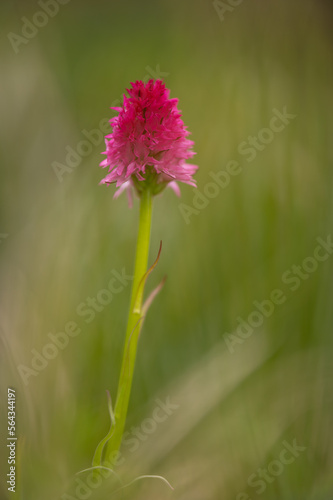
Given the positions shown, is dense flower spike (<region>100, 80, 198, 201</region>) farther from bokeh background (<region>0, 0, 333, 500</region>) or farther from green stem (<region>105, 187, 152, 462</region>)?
bokeh background (<region>0, 0, 333, 500</region>)

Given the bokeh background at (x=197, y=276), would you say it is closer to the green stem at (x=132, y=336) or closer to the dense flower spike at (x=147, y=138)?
the green stem at (x=132, y=336)

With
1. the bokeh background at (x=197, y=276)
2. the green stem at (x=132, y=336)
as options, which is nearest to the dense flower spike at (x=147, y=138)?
the green stem at (x=132, y=336)

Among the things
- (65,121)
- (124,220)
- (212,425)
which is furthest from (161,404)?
(65,121)

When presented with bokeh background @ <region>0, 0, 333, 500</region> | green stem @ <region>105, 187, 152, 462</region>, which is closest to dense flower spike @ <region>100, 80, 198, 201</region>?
green stem @ <region>105, 187, 152, 462</region>

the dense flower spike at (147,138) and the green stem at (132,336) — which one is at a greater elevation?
A: the dense flower spike at (147,138)

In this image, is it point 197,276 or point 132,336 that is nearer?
point 132,336

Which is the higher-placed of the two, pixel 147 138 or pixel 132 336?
pixel 147 138
